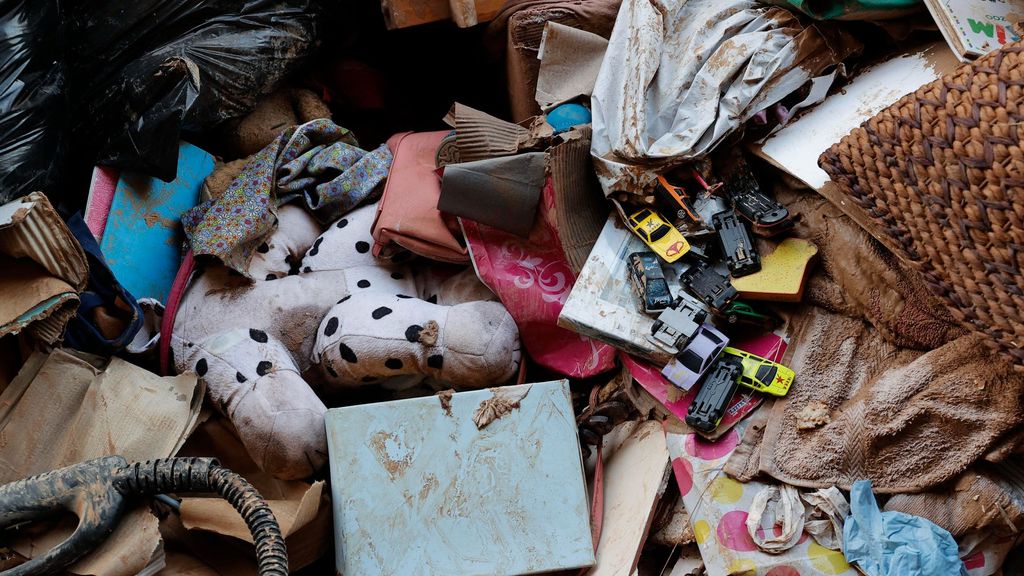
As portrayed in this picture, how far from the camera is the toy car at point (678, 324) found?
5.32 ft

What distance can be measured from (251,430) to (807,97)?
4.21 feet

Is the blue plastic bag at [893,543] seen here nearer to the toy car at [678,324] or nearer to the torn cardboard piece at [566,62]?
the toy car at [678,324]

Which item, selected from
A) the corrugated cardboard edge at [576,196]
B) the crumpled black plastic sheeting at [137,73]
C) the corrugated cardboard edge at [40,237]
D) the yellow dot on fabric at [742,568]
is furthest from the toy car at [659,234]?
the corrugated cardboard edge at [40,237]

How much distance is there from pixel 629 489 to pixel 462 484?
0.33 m

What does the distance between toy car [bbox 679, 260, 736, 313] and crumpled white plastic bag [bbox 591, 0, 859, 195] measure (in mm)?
195

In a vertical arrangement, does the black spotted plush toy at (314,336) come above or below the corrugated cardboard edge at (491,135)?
below

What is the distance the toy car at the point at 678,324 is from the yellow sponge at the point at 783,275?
89 mm

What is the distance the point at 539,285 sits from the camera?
1866 mm

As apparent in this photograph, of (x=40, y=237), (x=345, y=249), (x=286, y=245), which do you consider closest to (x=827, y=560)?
(x=345, y=249)

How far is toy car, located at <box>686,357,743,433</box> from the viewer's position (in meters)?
1.59

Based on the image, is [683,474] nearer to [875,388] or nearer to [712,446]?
[712,446]

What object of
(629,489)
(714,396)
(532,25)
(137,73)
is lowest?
(629,489)

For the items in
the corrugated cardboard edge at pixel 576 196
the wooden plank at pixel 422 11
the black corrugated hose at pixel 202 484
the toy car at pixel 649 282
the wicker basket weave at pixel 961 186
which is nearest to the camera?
the wicker basket weave at pixel 961 186

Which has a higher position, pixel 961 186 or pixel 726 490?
pixel 961 186
